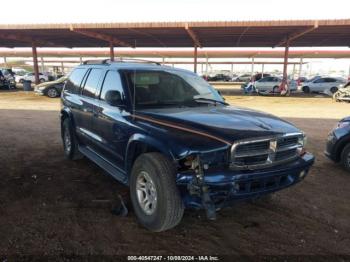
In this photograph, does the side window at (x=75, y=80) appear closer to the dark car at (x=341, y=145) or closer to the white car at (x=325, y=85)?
the dark car at (x=341, y=145)

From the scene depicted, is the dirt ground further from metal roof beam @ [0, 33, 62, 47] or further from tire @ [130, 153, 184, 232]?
metal roof beam @ [0, 33, 62, 47]

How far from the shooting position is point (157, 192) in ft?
10.9

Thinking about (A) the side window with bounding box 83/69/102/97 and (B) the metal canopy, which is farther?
(B) the metal canopy

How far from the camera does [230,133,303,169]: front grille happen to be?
3229mm

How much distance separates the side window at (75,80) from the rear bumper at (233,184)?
361 centimetres

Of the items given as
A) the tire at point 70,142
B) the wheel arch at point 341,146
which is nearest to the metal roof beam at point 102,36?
the tire at point 70,142

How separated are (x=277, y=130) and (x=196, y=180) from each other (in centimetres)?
118

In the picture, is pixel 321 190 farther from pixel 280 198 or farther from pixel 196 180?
pixel 196 180

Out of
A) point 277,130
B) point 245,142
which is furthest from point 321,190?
point 245,142

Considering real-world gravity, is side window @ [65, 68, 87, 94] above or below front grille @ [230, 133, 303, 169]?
above

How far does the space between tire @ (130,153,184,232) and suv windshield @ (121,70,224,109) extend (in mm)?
910

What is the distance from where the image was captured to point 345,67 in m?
130

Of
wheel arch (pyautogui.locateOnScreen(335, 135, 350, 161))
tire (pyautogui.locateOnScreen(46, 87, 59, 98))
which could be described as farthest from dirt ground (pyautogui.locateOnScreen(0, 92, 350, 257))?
tire (pyautogui.locateOnScreen(46, 87, 59, 98))

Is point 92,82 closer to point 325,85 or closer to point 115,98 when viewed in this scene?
point 115,98
